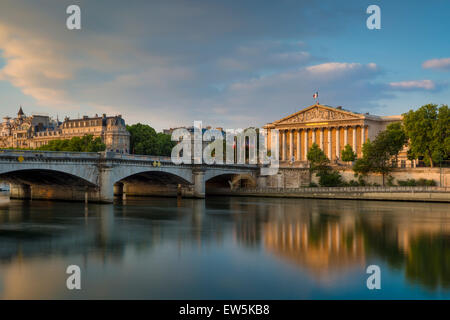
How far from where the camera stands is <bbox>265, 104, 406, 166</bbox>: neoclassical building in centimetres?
12106

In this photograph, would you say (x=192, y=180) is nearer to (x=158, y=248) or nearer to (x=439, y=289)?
(x=158, y=248)

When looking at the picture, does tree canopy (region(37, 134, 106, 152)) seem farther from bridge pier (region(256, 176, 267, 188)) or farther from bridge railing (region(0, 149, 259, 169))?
bridge railing (region(0, 149, 259, 169))

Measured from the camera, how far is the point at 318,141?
130 metres

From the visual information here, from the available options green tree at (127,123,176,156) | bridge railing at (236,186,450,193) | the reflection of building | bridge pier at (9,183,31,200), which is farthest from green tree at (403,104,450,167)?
bridge pier at (9,183,31,200)

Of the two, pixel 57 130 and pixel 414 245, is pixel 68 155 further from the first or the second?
pixel 57 130

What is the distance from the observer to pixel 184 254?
26.7 metres

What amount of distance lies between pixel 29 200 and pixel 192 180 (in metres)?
23.0

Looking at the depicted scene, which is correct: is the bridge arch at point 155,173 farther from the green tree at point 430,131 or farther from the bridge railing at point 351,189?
the green tree at point 430,131

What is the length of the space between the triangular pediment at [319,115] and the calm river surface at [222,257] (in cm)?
8008

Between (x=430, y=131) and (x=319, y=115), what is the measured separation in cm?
4742

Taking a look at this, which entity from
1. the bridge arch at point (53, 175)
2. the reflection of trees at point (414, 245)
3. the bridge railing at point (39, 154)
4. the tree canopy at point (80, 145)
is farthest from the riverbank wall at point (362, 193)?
the bridge railing at point (39, 154)

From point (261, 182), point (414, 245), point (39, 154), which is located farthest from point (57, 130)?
point (414, 245)

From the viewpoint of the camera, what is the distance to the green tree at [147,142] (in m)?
113
